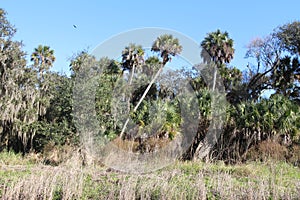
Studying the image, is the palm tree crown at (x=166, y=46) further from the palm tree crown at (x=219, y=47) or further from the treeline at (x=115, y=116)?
the treeline at (x=115, y=116)

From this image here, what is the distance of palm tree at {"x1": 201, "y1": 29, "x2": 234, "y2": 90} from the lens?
22156 mm

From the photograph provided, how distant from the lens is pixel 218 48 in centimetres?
2217

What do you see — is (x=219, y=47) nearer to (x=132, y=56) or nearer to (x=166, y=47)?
(x=166, y=47)

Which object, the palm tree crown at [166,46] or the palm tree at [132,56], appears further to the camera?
the palm tree at [132,56]

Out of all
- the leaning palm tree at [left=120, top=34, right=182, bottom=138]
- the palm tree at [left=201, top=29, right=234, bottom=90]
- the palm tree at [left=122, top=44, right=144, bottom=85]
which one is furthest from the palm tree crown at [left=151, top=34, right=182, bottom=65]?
the palm tree at [left=201, top=29, right=234, bottom=90]

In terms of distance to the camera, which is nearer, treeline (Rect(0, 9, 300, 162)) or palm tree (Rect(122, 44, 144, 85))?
treeline (Rect(0, 9, 300, 162))

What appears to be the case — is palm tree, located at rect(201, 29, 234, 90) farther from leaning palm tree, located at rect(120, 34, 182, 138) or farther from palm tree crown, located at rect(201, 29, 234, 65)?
leaning palm tree, located at rect(120, 34, 182, 138)

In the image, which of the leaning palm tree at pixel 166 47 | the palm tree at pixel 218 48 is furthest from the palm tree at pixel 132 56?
the palm tree at pixel 218 48

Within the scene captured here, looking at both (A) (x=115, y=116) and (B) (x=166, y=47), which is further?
(B) (x=166, y=47)

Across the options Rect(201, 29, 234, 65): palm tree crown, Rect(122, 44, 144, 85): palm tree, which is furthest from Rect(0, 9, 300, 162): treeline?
Rect(201, 29, 234, 65): palm tree crown

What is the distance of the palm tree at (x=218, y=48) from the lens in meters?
22.2

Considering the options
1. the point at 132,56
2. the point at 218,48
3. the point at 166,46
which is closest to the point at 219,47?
the point at 218,48

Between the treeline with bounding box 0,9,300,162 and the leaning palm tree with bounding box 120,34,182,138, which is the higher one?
the leaning palm tree with bounding box 120,34,182,138

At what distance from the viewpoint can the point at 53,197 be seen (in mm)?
5754
